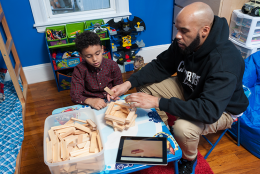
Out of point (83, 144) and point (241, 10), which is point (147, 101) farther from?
point (241, 10)

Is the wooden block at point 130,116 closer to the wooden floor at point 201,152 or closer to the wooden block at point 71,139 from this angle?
the wooden block at point 71,139

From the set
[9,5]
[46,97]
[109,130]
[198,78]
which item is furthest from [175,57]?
[9,5]

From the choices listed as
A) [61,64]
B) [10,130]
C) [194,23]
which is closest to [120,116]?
[194,23]

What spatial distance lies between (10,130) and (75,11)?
1555 mm

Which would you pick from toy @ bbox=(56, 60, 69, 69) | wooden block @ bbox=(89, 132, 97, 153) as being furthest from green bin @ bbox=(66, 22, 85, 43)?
wooden block @ bbox=(89, 132, 97, 153)

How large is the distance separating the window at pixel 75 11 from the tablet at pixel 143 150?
181cm

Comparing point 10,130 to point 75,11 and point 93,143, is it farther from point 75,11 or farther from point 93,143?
point 75,11

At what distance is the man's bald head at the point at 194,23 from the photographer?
1120 millimetres

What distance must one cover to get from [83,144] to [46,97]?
154cm

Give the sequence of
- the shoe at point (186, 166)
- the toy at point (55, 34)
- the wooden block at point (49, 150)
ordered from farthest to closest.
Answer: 1. the toy at point (55, 34)
2. the shoe at point (186, 166)
3. the wooden block at point (49, 150)

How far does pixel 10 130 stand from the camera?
62.9 inches

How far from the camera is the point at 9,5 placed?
7.02 feet

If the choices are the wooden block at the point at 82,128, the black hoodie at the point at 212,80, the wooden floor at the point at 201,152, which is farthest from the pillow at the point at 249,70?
the wooden block at the point at 82,128

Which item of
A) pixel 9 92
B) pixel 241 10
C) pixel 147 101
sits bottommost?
pixel 9 92
